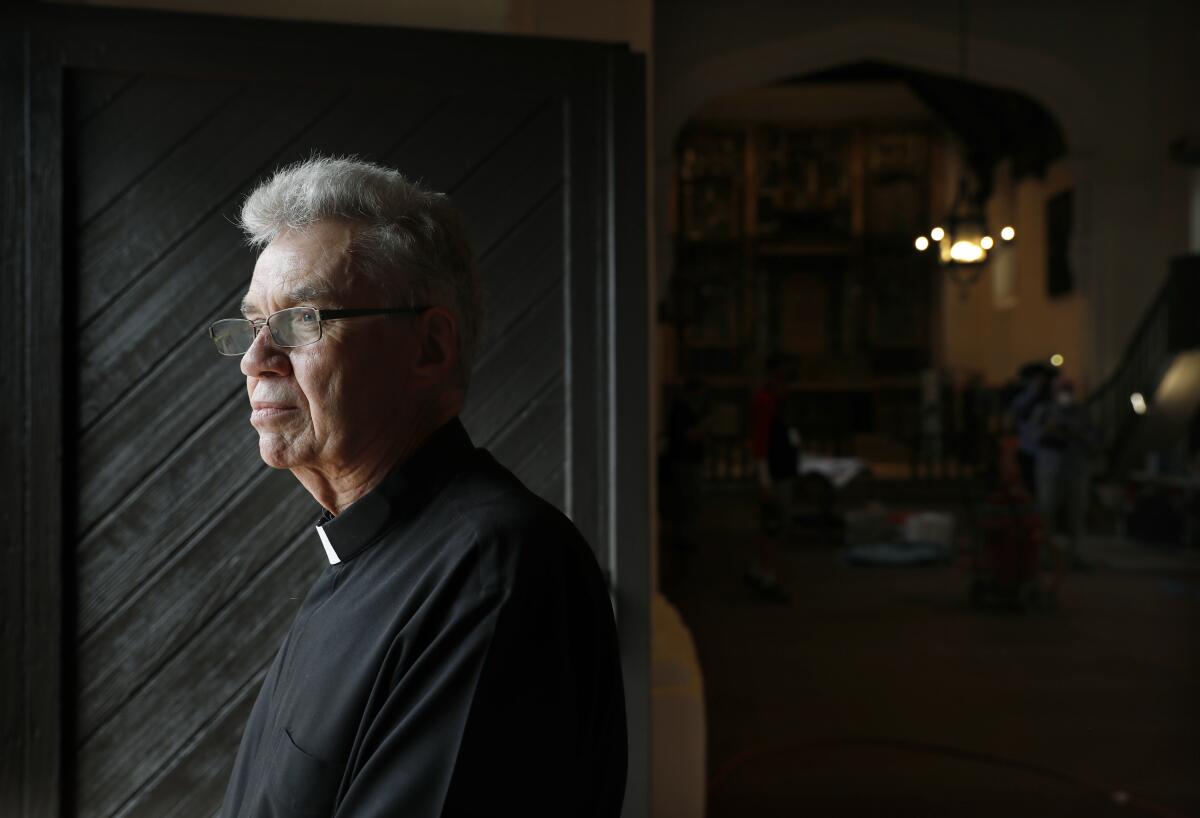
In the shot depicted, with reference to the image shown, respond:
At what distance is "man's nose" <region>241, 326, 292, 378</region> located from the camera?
1.34 meters

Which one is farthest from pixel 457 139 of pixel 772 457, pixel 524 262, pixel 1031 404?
pixel 1031 404

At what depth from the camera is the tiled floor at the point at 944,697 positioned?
156 inches

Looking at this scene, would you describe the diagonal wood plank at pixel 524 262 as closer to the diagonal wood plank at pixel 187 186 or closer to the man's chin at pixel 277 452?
the diagonal wood plank at pixel 187 186

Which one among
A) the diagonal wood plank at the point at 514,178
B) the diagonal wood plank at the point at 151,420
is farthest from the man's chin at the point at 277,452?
the diagonal wood plank at the point at 514,178

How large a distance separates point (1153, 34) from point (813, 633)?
9.57 meters

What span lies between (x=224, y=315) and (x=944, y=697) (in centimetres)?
401

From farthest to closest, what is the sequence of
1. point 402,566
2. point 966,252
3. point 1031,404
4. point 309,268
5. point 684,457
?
point 1031,404
point 684,457
point 966,252
point 309,268
point 402,566

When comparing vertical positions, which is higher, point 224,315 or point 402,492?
point 224,315

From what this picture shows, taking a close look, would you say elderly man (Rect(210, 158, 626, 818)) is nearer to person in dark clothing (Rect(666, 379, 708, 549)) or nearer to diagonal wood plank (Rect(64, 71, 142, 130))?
diagonal wood plank (Rect(64, 71, 142, 130))

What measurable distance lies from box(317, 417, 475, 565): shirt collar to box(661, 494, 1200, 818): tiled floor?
2.87 metres

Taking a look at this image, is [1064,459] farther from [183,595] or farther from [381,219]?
[381,219]

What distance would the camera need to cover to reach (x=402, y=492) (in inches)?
50.5

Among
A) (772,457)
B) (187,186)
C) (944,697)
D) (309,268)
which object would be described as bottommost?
(944,697)

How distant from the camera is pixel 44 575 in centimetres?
253
